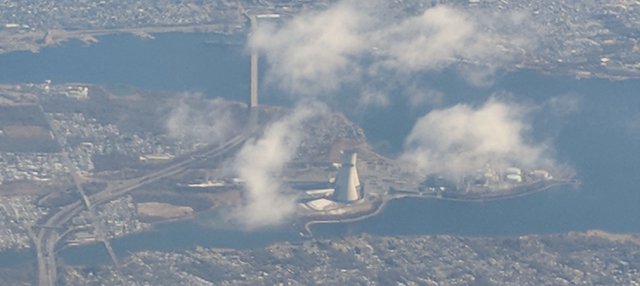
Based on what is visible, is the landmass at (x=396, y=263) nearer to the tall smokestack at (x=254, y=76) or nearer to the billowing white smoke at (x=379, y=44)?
the tall smokestack at (x=254, y=76)

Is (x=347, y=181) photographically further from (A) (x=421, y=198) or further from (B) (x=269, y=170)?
(B) (x=269, y=170)

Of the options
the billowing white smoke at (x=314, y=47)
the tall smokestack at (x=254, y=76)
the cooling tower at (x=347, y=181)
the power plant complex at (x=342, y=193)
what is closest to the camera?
the power plant complex at (x=342, y=193)

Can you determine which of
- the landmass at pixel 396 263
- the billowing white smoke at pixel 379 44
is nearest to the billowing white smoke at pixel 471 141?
the billowing white smoke at pixel 379 44

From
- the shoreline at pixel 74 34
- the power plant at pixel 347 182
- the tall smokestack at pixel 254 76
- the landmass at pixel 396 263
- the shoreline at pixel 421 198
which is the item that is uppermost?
the shoreline at pixel 74 34

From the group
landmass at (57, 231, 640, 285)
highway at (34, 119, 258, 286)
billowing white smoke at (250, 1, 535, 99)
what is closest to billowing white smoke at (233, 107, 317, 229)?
highway at (34, 119, 258, 286)

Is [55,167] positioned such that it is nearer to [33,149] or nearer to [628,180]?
[33,149]

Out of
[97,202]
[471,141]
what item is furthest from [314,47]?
[97,202]

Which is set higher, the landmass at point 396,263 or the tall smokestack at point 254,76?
the tall smokestack at point 254,76
